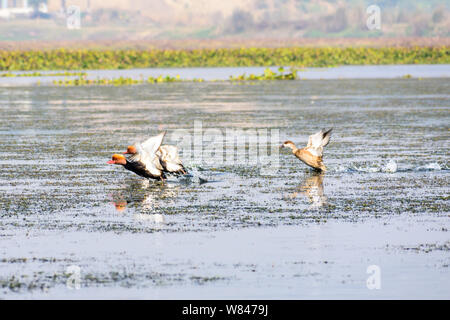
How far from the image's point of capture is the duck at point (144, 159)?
1932 cm

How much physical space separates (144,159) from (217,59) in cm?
9436

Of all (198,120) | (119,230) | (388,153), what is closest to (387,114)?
(198,120)

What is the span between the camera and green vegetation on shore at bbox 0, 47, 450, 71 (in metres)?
106

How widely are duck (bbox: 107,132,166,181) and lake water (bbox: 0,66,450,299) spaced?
322mm

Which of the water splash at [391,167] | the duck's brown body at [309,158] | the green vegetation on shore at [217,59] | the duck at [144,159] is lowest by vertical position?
the green vegetation on shore at [217,59]

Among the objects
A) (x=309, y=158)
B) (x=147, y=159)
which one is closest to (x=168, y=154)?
(x=147, y=159)

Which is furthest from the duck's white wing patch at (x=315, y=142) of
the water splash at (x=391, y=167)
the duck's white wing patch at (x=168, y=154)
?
the duck's white wing patch at (x=168, y=154)

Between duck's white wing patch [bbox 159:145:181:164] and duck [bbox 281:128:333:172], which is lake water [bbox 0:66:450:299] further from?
duck's white wing patch [bbox 159:145:181:164]

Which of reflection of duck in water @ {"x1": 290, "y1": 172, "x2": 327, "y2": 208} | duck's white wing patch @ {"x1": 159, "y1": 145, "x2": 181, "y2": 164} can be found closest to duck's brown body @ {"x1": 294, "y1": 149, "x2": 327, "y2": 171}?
reflection of duck in water @ {"x1": 290, "y1": 172, "x2": 327, "y2": 208}

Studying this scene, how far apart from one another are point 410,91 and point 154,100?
45.5 ft

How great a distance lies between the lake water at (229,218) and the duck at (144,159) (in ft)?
1.06

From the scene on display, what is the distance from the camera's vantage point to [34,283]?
38.2ft

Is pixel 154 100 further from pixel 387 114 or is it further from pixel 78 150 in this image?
pixel 78 150

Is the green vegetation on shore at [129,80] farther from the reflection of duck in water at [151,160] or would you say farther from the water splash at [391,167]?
the reflection of duck in water at [151,160]
